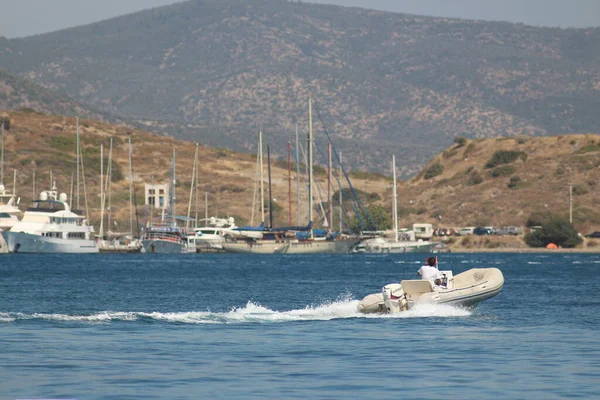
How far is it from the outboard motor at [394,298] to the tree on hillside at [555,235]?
75.3 meters

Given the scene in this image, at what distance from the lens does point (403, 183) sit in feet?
491

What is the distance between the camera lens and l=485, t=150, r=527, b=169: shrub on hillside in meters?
140

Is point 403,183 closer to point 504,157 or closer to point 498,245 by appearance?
point 504,157

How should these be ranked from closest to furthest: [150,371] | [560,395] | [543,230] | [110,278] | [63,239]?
[560,395], [150,371], [110,278], [63,239], [543,230]

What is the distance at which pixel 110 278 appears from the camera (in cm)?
5881

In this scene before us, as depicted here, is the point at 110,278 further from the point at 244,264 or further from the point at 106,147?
the point at 106,147

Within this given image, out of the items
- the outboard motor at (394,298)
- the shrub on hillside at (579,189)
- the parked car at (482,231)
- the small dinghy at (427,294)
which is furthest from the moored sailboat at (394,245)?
the outboard motor at (394,298)

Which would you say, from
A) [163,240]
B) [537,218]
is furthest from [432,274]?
[537,218]

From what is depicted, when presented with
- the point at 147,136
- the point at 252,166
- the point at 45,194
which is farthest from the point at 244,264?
the point at 147,136

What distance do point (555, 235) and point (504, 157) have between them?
34.6 metres

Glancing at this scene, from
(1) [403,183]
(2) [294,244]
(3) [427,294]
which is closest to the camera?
(3) [427,294]

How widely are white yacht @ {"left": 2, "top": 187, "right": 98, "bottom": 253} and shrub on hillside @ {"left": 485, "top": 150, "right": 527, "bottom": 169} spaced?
2285 inches

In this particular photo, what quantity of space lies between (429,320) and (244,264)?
1800 inches

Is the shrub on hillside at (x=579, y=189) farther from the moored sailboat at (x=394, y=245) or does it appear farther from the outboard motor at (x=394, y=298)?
the outboard motor at (x=394, y=298)
